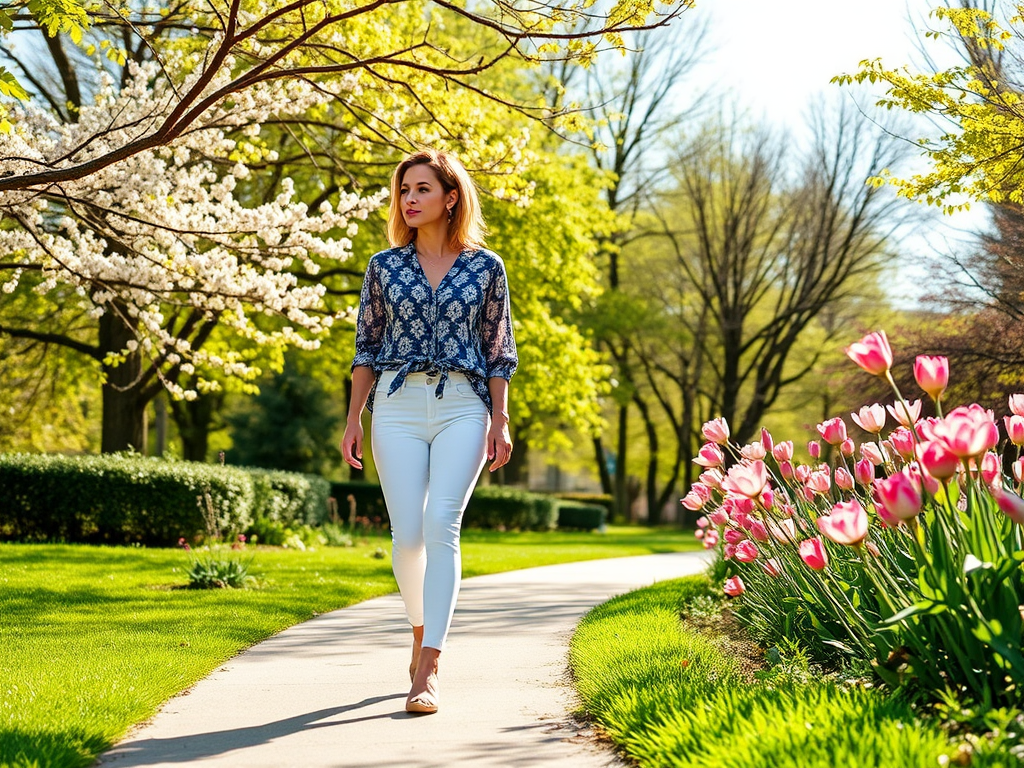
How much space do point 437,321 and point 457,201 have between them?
0.59m

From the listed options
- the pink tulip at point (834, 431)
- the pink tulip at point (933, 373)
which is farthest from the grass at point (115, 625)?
the pink tulip at point (834, 431)

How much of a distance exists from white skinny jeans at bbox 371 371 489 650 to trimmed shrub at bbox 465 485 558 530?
19.7 metres

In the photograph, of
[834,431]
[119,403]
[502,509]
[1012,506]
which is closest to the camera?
[1012,506]

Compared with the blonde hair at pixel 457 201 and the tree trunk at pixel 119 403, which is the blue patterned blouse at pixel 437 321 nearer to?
the blonde hair at pixel 457 201

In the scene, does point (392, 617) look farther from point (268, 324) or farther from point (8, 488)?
point (268, 324)

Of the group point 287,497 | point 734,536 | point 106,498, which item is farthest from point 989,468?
point 287,497

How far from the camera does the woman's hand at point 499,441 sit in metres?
4.42

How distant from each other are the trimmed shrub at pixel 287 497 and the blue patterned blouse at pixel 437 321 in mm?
11112

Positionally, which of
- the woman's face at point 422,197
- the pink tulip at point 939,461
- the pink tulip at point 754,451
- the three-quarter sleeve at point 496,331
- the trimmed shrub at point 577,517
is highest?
the woman's face at point 422,197

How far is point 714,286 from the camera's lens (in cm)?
2916

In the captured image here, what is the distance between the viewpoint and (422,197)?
458cm

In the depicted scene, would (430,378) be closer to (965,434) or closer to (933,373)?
(933,373)

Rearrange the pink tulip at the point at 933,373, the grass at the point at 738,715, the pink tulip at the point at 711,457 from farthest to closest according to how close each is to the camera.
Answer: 1. the pink tulip at the point at 711,457
2. the pink tulip at the point at 933,373
3. the grass at the point at 738,715

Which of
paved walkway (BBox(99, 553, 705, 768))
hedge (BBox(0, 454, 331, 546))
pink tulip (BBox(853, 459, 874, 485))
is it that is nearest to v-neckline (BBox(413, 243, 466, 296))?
paved walkway (BBox(99, 553, 705, 768))
